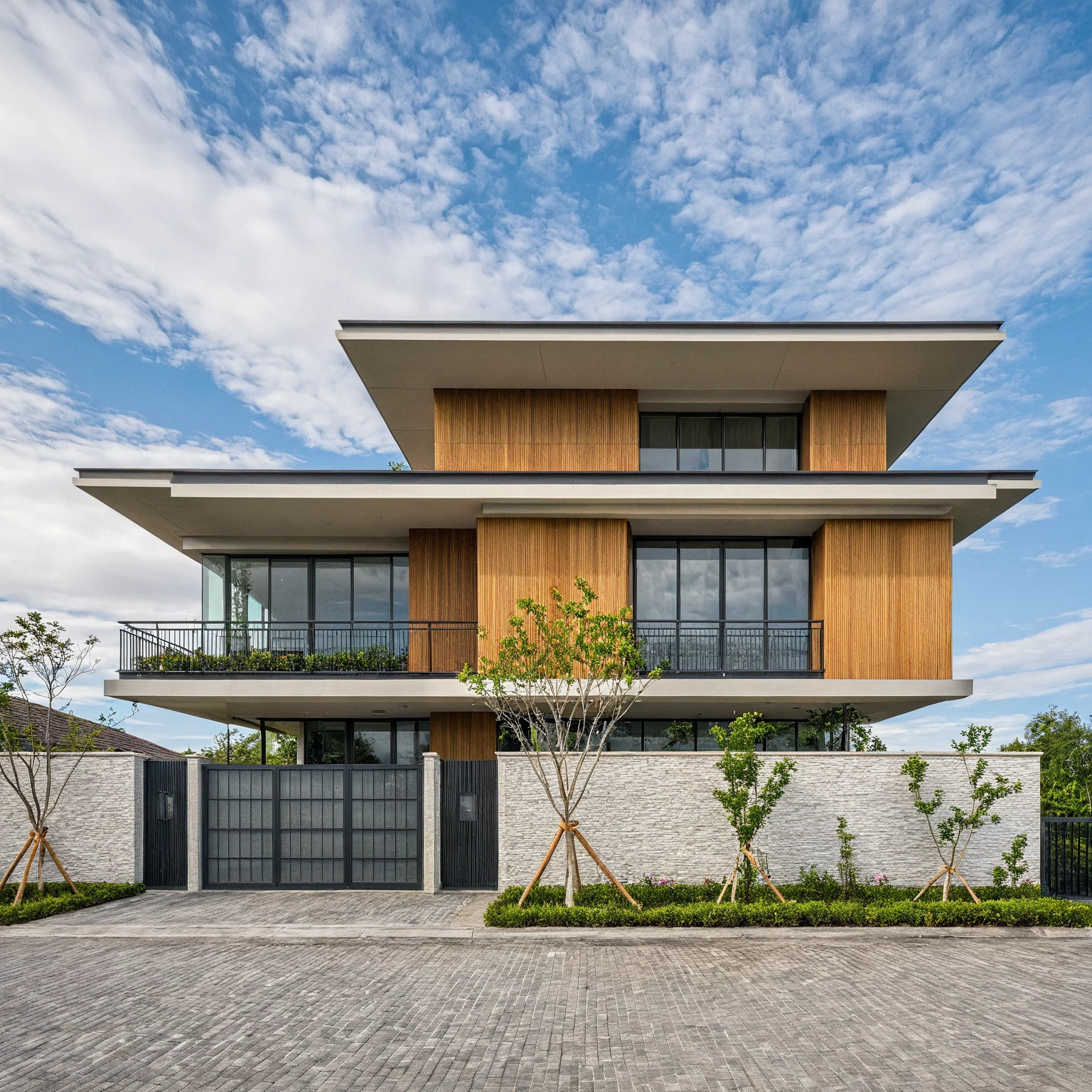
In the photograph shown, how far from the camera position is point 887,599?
16.8m

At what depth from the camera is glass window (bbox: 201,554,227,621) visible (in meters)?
19.4

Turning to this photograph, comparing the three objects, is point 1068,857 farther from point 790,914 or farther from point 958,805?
point 790,914

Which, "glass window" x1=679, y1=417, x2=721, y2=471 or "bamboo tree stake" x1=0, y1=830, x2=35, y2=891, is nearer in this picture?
"bamboo tree stake" x1=0, y1=830, x2=35, y2=891

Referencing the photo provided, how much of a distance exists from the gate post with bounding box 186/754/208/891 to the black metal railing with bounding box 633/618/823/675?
937 cm

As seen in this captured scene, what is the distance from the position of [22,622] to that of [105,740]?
54.2ft

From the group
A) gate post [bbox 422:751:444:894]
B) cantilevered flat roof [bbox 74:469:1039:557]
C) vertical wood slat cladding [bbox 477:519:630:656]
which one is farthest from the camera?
vertical wood slat cladding [bbox 477:519:630:656]

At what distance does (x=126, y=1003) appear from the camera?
8.59 meters

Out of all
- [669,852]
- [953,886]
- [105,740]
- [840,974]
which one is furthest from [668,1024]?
[105,740]

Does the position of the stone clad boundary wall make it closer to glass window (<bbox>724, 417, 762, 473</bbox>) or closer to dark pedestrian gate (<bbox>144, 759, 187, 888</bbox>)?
dark pedestrian gate (<bbox>144, 759, 187, 888</bbox>)

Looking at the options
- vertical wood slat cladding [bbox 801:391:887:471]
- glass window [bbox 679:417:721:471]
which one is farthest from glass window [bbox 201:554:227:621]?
vertical wood slat cladding [bbox 801:391:887:471]

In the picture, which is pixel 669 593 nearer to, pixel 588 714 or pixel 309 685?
pixel 588 714

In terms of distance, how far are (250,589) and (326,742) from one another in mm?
4447

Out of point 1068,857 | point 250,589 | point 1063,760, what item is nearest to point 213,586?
point 250,589

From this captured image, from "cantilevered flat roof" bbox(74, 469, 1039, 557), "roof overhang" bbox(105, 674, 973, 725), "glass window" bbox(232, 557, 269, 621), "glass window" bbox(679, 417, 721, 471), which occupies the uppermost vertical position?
"glass window" bbox(679, 417, 721, 471)
